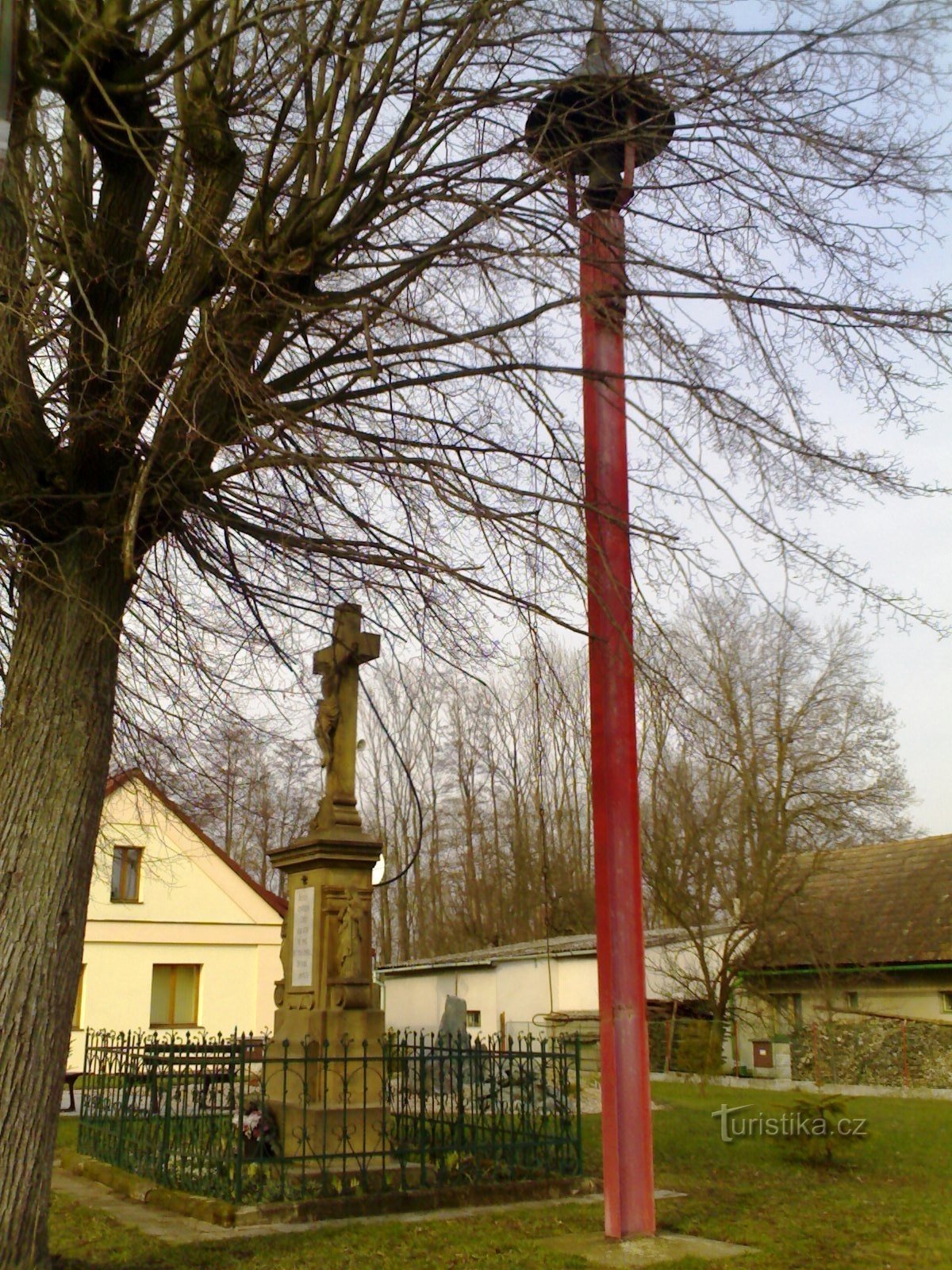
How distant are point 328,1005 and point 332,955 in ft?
1.27

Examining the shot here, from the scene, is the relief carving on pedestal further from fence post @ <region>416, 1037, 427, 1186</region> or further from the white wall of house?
the white wall of house

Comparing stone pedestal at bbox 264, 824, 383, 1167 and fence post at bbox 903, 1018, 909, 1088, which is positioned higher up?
stone pedestal at bbox 264, 824, 383, 1167

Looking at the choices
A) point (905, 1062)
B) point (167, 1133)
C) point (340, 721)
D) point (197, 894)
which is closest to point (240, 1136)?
point (167, 1133)

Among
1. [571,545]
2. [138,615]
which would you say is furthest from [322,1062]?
[571,545]

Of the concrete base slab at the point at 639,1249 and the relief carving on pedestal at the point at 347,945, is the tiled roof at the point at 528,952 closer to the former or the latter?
the relief carving on pedestal at the point at 347,945

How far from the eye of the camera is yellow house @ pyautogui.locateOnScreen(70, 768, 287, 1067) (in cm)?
2639

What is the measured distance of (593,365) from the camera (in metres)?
7.06

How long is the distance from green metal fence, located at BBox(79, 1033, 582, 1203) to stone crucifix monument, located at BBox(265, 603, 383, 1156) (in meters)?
0.03

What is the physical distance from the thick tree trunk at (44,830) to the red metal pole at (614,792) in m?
2.63

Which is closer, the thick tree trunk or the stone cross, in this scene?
the thick tree trunk

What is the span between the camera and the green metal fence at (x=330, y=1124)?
814cm

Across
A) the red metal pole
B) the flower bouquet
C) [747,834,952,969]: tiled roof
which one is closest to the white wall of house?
[747,834,952,969]: tiled roof

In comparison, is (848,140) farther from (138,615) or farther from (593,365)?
(138,615)

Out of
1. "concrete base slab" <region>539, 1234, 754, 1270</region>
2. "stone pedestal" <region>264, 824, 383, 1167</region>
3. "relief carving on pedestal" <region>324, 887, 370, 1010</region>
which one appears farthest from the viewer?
"relief carving on pedestal" <region>324, 887, 370, 1010</region>
